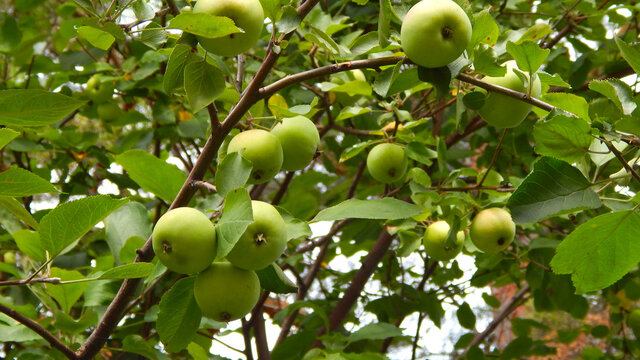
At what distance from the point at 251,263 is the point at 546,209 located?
52 cm

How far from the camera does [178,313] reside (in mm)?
1118

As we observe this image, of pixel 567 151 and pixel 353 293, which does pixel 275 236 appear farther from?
pixel 353 293

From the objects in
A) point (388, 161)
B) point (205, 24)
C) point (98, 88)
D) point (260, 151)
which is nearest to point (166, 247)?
point (260, 151)

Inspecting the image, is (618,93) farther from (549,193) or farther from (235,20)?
(235,20)

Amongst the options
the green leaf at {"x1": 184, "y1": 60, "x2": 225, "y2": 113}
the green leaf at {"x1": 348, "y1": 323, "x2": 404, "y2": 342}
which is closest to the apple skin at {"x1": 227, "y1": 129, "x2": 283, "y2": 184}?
the green leaf at {"x1": 184, "y1": 60, "x2": 225, "y2": 113}

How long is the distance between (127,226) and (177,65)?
767mm

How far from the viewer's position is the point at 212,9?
0.96 metres

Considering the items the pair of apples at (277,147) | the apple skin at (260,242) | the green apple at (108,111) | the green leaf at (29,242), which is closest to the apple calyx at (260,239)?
the apple skin at (260,242)

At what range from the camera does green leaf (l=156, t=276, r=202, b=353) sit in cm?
111

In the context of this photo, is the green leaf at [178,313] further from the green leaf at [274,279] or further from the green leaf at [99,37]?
the green leaf at [99,37]

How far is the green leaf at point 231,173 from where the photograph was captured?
1.00 meters

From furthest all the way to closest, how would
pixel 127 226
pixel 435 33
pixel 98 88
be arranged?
pixel 98 88 → pixel 127 226 → pixel 435 33

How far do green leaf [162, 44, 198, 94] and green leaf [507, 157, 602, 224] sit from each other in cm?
61

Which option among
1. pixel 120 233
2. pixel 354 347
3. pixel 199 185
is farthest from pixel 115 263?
pixel 354 347
